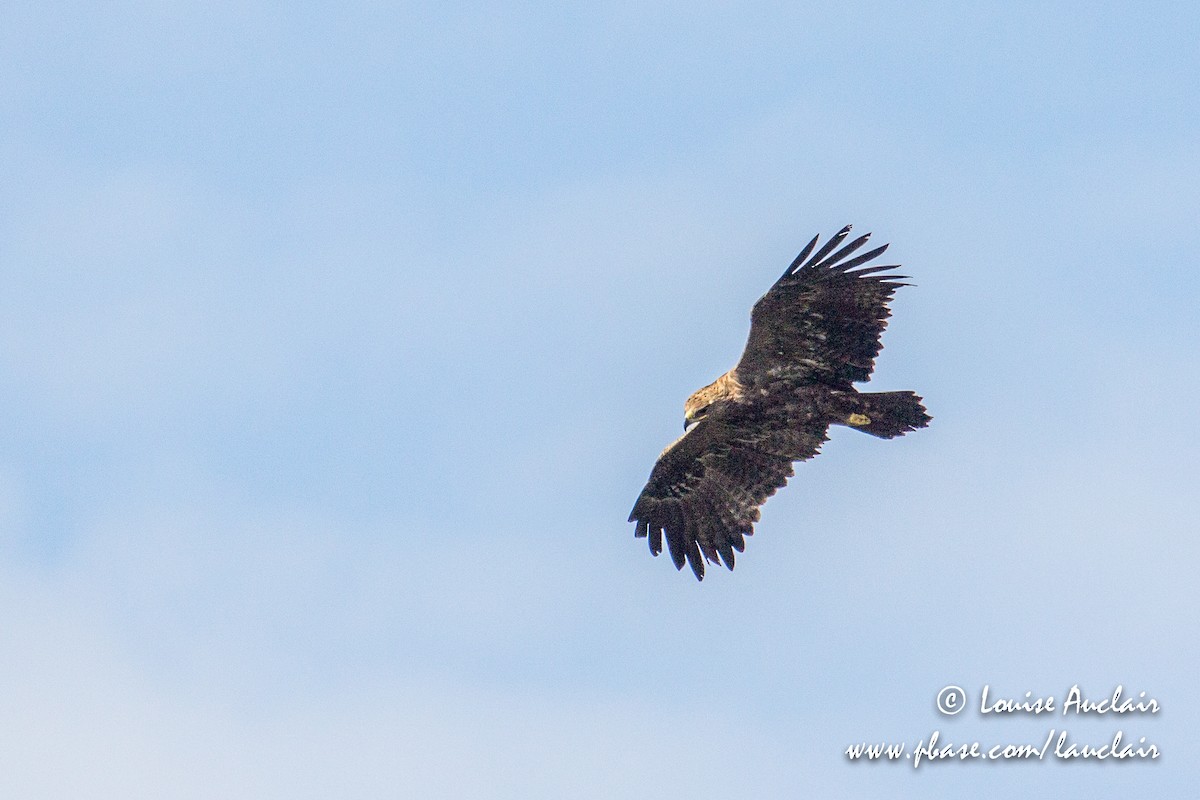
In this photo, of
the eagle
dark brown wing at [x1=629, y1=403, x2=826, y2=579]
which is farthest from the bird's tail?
dark brown wing at [x1=629, y1=403, x2=826, y2=579]

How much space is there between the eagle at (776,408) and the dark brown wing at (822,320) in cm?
1

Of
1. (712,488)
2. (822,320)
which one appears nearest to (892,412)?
(822,320)

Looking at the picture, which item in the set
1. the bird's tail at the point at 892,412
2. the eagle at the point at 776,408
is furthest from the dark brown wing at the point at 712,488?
the bird's tail at the point at 892,412

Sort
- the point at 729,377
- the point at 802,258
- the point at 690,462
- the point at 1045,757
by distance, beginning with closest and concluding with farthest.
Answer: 1. the point at 1045,757
2. the point at 802,258
3. the point at 729,377
4. the point at 690,462

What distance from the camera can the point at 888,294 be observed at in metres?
17.2

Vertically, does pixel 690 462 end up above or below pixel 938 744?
above

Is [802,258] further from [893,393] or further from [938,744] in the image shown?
[938,744]

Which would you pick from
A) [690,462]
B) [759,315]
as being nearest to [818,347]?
[759,315]

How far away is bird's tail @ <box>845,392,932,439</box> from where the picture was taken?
17.7 meters

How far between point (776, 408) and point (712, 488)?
170 cm

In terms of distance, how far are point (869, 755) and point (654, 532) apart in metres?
4.51

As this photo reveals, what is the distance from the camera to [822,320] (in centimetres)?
1739

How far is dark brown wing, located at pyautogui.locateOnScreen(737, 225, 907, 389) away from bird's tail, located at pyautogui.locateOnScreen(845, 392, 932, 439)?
285 millimetres

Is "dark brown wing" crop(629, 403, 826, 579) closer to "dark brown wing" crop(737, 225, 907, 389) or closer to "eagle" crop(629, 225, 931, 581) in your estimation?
"eagle" crop(629, 225, 931, 581)
